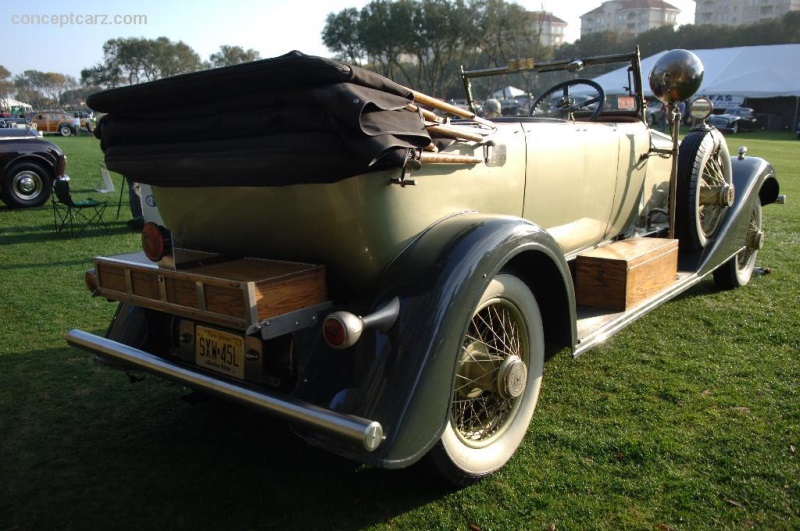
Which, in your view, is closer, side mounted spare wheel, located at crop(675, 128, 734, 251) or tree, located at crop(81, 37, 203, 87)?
side mounted spare wheel, located at crop(675, 128, 734, 251)

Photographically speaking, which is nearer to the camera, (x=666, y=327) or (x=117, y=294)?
(x=117, y=294)

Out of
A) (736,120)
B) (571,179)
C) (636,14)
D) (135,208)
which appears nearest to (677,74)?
(571,179)

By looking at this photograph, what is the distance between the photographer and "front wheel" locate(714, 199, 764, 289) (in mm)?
5266

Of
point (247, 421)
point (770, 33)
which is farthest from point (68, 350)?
point (770, 33)

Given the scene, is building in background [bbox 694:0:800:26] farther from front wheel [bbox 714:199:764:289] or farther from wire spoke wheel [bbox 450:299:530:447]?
wire spoke wheel [bbox 450:299:530:447]

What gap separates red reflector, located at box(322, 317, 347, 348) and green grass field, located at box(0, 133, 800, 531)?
28.6 inches

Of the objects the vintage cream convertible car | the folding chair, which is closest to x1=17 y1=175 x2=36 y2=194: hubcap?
the folding chair

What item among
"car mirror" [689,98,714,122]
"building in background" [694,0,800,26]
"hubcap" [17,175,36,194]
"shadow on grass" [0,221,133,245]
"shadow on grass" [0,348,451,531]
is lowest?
"shadow on grass" [0,348,451,531]

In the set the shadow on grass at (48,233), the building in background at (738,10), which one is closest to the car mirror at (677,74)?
the shadow on grass at (48,233)

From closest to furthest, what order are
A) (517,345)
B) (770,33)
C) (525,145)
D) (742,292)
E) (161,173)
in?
(161,173) → (517,345) → (525,145) → (742,292) → (770,33)

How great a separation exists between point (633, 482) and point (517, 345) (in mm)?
733

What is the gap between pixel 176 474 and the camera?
9.18ft

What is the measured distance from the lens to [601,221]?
13.5 feet

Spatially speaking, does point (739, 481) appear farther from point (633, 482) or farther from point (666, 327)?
point (666, 327)
